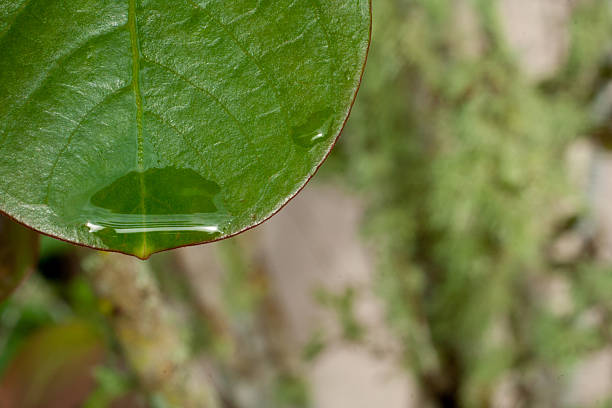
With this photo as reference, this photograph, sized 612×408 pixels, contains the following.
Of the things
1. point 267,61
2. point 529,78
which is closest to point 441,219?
point 529,78

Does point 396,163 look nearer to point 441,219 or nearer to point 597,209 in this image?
point 441,219

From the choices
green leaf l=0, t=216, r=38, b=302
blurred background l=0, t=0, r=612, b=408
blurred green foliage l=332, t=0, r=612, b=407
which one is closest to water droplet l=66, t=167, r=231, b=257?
green leaf l=0, t=216, r=38, b=302

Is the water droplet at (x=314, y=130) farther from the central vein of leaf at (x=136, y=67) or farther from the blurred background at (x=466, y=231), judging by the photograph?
the blurred background at (x=466, y=231)

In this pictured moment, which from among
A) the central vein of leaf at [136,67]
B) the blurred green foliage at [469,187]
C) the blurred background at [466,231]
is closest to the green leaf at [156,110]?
the central vein of leaf at [136,67]

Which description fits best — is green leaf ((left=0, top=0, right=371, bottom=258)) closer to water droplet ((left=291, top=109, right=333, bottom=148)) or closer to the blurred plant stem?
water droplet ((left=291, top=109, right=333, bottom=148))

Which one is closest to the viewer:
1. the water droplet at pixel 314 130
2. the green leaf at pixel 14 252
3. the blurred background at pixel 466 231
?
the water droplet at pixel 314 130

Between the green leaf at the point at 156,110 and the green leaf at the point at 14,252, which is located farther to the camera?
the green leaf at the point at 14,252

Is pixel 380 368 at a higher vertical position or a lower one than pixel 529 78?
lower
